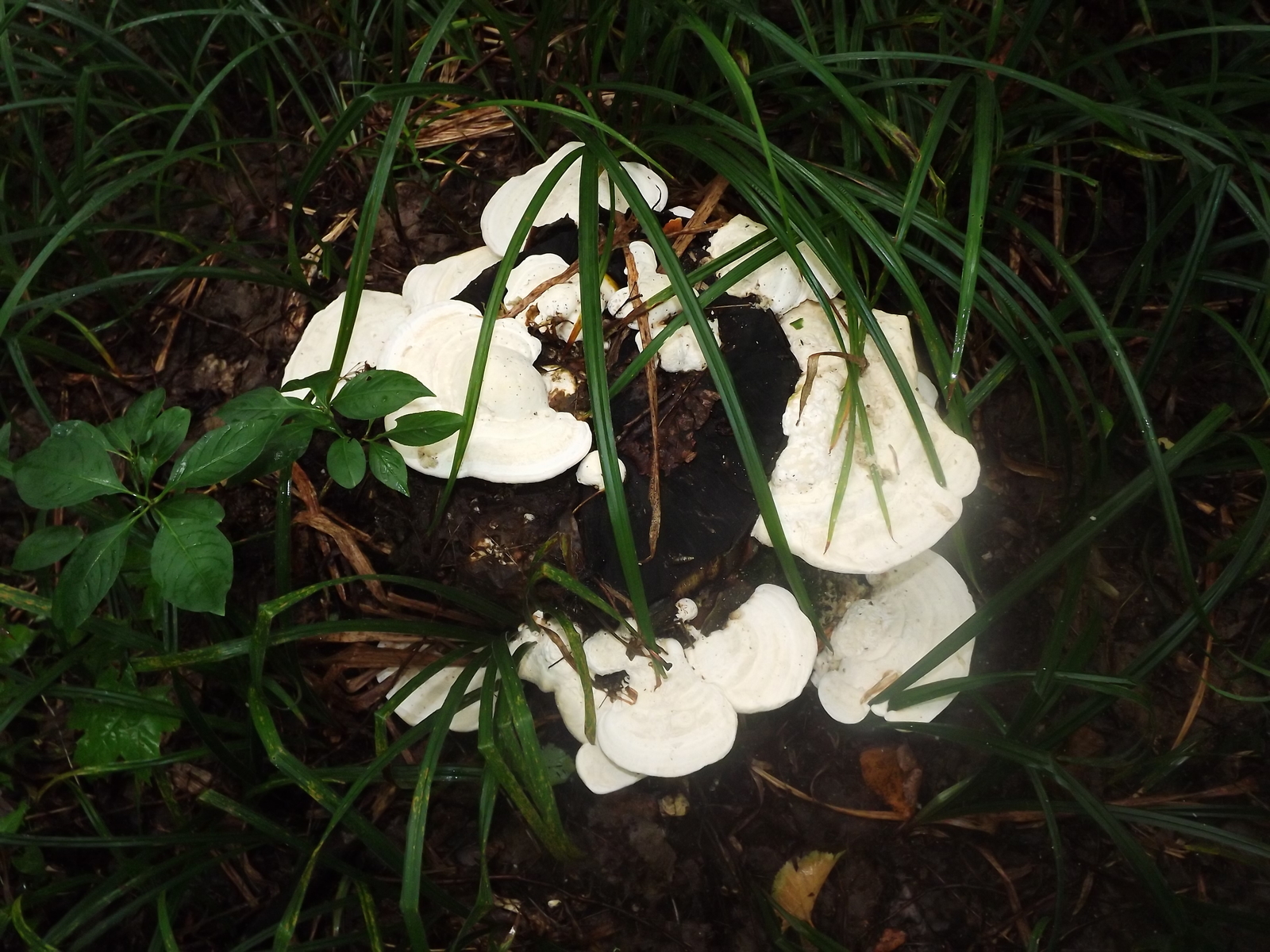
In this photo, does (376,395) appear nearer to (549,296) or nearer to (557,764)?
(549,296)

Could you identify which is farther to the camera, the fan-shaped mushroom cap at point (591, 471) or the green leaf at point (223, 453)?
the fan-shaped mushroom cap at point (591, 471)

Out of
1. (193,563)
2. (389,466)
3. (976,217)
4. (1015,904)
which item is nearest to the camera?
(193,563)

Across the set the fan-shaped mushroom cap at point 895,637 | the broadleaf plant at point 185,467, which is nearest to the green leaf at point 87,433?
the broadleaf plant at point 185,467

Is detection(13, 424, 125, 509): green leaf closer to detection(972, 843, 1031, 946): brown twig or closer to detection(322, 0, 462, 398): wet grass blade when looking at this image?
detection(322, 0, 462, 398): wet grass blade

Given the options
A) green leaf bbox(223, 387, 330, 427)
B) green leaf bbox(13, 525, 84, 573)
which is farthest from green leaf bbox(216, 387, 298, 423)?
green leaf bbox(13, 525, 84, 573)

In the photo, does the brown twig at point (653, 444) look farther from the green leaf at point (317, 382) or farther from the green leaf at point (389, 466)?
the green leaf at point (317, 382)

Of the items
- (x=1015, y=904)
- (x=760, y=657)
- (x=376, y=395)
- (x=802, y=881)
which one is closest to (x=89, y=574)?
(x=376, y=395)

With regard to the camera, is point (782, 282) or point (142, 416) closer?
point (142, 416)
